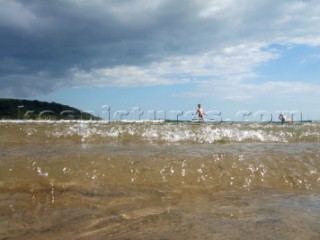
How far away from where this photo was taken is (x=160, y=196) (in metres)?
6.38

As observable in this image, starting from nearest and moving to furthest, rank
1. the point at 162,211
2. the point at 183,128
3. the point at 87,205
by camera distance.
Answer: the point at 162,211 → the point at 87,205 → the point at 183,128

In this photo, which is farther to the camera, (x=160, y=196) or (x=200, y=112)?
(x=200, y=112)

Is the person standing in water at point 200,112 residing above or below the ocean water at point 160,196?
above

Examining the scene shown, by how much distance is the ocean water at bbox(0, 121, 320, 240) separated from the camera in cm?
445

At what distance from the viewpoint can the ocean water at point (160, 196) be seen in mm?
4453

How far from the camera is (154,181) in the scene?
7.15m

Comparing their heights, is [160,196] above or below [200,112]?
below

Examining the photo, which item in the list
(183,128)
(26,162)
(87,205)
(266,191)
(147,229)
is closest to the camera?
(147,229)

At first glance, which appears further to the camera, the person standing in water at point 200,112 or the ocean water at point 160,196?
the person standing in water at point 200,112

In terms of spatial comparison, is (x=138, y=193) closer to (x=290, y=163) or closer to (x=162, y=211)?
(x=162, y=211)

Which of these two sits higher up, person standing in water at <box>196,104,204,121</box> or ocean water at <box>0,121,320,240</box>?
person standing in water at <box>196,104,204,121</box>

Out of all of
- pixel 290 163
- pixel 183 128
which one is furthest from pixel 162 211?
pixel 183 128

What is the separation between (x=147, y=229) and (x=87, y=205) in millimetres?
1600

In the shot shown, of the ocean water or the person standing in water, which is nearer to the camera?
the ocean water
